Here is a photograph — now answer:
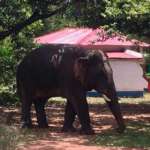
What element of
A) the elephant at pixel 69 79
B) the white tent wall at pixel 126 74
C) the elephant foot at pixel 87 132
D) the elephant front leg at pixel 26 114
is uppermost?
the elephant at pixel 69 79

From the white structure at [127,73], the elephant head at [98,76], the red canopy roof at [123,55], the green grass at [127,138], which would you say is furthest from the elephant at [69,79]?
the white structure at [127,73]

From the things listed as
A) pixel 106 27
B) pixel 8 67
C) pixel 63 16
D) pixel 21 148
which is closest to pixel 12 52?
pixel 8 67

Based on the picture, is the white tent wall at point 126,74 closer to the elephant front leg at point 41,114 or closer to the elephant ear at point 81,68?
the elephant front leg at point 41,114

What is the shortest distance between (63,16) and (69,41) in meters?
9.42

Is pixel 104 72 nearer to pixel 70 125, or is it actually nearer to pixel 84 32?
pixel 70 125

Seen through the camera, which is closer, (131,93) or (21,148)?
(21,148)

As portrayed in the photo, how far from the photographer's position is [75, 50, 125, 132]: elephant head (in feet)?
43.5

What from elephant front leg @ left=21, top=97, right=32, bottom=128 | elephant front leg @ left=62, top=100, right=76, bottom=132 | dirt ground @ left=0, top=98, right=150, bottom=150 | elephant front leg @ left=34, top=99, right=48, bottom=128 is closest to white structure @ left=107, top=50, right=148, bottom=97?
dirt ground @ left=0, top=98, right=150, bottom=150

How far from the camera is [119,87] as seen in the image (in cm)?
2539

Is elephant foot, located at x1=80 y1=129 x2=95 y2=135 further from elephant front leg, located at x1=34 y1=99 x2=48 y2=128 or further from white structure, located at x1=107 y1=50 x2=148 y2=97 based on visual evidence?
white structure, located at x1=107 y1=50 x2=148 y2=97

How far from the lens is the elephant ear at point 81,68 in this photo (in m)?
13.2

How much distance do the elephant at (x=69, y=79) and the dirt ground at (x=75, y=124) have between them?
45 cm

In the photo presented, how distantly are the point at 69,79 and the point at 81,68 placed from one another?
1.28 feet

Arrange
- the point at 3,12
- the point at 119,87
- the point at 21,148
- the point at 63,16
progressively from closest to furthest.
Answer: the point at 21,148, the point at 3,12, the point at 63,16, the point at 119,87
